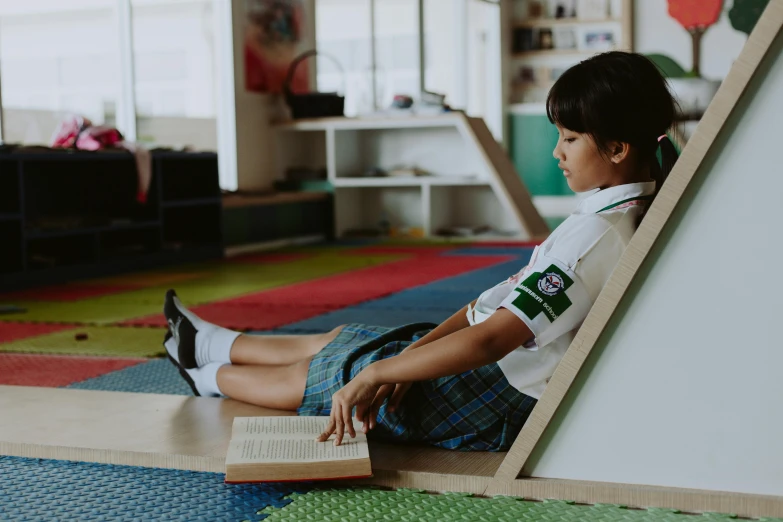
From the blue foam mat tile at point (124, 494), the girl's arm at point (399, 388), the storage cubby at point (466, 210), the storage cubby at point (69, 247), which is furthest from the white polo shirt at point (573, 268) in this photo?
the storage cubby at point (466, 210)

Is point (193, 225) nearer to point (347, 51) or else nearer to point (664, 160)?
point (347, 51)

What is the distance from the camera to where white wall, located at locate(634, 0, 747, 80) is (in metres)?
8.36

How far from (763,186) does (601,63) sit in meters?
0.31

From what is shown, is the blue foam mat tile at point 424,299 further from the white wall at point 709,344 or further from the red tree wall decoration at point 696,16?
the red tree wall decoration at point 696,16

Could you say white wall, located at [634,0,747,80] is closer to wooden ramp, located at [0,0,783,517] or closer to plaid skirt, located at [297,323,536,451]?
plaid skirt, located at [297,323,536,451]

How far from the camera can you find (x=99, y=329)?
3.38 metres

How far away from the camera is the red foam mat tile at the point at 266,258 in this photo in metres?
5.90

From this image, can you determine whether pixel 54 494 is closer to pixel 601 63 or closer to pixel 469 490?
pixel 469 490

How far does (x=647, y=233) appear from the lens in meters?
1.39

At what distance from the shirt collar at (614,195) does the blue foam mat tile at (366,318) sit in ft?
5.68

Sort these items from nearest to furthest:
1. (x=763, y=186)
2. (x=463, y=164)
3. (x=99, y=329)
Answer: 1. (x=763, y=186)
2. (x=99, y=329)
3. (x=463, y=164)

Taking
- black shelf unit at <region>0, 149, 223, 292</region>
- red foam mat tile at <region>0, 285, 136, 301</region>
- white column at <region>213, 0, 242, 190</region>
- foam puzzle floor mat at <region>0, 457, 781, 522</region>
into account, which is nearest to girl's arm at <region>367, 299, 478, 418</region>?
foam puzzle floor mat at <region>0, 457, 781, 522</region>

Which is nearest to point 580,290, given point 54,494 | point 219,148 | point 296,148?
point 54,494

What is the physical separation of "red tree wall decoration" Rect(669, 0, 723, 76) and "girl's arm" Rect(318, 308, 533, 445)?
293 inches
